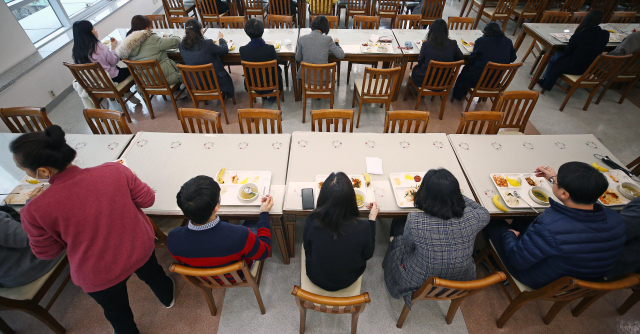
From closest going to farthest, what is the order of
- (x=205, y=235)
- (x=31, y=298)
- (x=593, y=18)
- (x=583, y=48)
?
(x=205, y=235) < (x=31, y=298) < (x=593, y=18) < (x=583, y=48)

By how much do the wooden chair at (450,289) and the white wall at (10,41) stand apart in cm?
539

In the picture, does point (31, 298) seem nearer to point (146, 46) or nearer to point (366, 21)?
point (146, 46)

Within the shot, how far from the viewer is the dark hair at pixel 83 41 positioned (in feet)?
10.3

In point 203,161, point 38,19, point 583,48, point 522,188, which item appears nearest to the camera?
point 522,188

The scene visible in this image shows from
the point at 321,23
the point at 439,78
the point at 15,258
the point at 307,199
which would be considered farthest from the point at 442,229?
the point at 321,23

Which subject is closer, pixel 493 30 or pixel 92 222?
pixel 92 222

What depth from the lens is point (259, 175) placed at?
2064 mm

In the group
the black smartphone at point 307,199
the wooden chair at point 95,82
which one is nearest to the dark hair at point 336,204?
the black smartphone at point 307,199

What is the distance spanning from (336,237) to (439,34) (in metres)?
3.03

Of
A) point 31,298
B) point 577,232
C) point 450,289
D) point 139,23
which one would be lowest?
point 31,298

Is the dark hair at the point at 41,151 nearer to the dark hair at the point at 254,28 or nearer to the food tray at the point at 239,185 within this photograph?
the food tray at the point at 239,185

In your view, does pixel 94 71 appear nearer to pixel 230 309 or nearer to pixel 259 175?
pixel 259 175

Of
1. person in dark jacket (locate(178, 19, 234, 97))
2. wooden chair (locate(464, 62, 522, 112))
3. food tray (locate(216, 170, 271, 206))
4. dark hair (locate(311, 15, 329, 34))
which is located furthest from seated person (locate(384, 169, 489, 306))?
person in dark jacket (locate(178, 19, 234, 97))

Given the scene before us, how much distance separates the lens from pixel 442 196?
4.83ft
